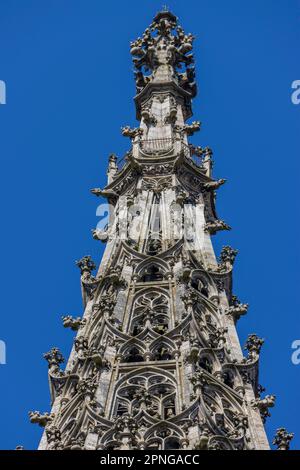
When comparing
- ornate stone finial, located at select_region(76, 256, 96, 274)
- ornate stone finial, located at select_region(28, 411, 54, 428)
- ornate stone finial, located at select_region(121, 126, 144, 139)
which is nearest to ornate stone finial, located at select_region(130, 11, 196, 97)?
ornate stone finial, located at select_region(121, 126, 144, 139)

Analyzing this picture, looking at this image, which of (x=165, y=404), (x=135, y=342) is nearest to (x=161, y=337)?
(x=135, y=342)

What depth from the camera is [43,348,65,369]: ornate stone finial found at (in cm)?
3812

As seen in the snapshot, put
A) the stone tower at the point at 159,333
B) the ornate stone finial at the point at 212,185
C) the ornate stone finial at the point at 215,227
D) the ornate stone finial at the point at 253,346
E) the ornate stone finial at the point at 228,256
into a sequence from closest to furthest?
the stone tower at the point at 159,333, the ornate stone finial at the point at 253,346, the ornate stone finial at the point at 228,256, the ornate stone finial at the point at 215,227, the ornate stone finial at the point at 212,185

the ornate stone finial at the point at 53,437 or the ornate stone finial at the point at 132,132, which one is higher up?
the ornate stone finial at the point at 132,132

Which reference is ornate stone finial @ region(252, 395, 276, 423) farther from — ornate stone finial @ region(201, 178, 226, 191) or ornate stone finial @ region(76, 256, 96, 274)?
ornate stone finial @ region(201, 178, 226, 191)

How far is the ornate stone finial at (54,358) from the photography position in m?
38.1

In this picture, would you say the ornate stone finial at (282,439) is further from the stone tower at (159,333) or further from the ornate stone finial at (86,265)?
the ornate stone finial at (86,265)

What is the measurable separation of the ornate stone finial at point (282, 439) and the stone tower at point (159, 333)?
6 centimetres

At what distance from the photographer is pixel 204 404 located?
107 feet

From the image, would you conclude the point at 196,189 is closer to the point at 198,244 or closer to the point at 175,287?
the point at 198,244

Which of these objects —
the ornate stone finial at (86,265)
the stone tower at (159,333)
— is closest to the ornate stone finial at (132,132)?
the stone tower at (159,333)

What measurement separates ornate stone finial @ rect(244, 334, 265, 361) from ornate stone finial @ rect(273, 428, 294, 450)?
433 centimetres

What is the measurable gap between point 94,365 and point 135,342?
1.48m
